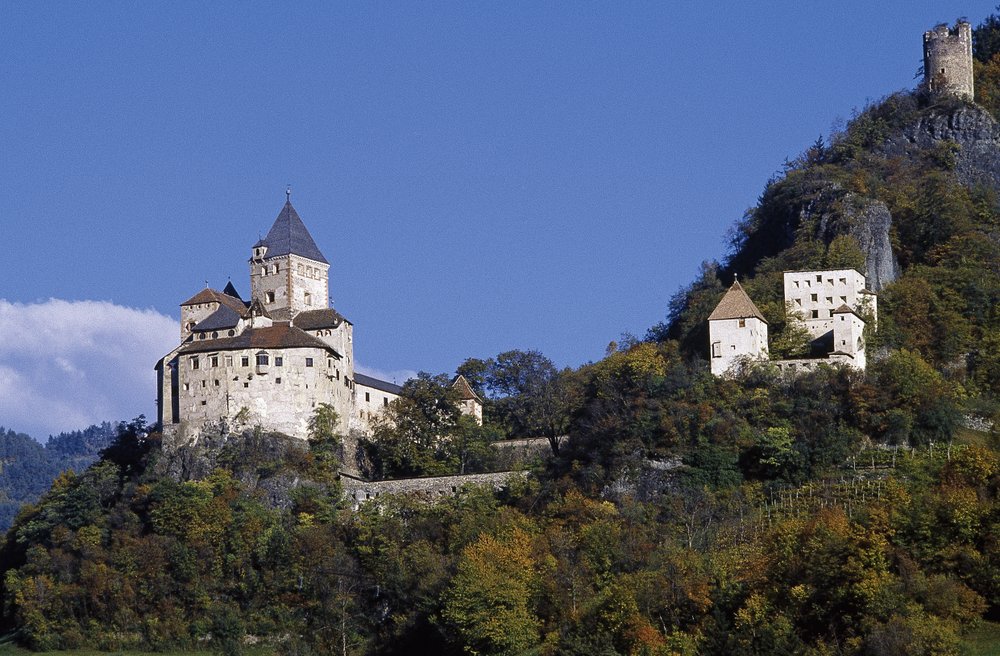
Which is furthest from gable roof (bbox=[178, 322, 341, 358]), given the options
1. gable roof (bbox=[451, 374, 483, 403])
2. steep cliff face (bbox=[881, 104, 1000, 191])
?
steep cliff face (bbox=[881, 104, 1000, 191])

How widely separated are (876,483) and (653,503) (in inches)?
368

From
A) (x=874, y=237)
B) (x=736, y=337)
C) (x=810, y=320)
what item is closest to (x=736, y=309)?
(x=736, y=337)

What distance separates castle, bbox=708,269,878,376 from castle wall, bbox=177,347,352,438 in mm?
19382

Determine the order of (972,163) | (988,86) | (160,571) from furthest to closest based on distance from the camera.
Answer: (988,86) < (972,163) < (160,571)

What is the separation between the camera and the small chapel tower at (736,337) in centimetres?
8375

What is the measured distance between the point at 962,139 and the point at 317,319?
129ft

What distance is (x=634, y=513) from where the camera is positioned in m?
76.3

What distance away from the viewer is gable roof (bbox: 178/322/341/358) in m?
89.4

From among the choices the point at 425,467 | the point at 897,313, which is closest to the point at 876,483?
the point at 897,313

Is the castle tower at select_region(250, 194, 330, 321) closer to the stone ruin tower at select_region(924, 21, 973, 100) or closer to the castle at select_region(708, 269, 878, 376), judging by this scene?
the castle at select_region(708, 269, 878, 376)

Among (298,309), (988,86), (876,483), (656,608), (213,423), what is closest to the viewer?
(656,608)

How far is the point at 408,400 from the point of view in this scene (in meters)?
92.8

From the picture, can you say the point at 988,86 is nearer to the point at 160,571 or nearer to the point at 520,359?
the point at 520,359

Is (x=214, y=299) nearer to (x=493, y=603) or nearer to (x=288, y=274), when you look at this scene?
(x=288, y=274)
